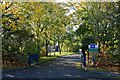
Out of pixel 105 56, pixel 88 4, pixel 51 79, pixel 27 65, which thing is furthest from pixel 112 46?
pixel 51 79

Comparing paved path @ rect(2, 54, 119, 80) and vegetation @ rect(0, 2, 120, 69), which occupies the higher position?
vegetation @ rect(0, 2, 120, 69)

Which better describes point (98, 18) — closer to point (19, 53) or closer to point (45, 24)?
point (19, 53)

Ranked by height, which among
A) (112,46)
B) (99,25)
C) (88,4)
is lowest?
(112,46)

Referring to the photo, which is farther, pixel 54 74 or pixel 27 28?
pixel 27 28

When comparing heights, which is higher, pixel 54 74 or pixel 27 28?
pixel 27 28

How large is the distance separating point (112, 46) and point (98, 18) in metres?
3.08

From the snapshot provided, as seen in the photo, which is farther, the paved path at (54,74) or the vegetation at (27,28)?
the vegetation at (27,28)

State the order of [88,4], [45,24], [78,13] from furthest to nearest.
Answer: [45,24]
[78,13]
[88,4]

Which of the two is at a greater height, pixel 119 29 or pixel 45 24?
pixel 45 24

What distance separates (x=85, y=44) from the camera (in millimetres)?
34312

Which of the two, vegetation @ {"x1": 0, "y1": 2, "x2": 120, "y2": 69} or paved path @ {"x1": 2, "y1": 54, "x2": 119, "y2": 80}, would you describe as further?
vegetation @ {"x1": 0, "y1": 2, "x2": 120, "y2": 69}

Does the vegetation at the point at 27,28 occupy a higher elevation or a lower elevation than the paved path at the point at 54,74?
Result: higher

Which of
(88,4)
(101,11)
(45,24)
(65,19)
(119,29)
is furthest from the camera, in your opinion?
(45,24)

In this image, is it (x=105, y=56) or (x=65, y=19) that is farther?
(x=65, y=19)
